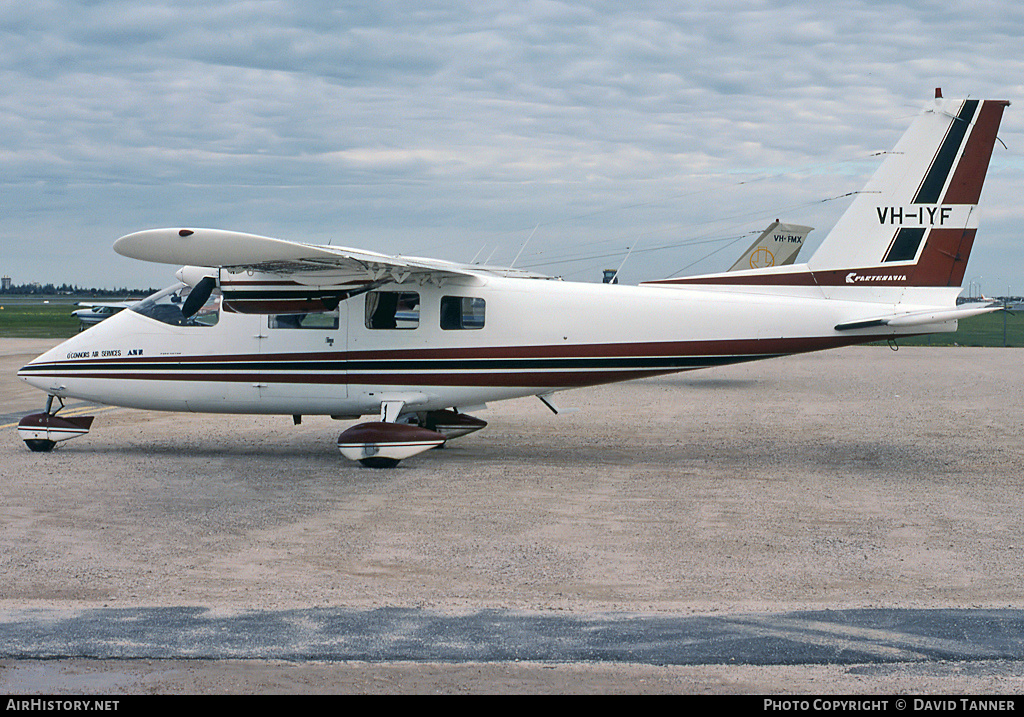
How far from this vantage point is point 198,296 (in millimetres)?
13305

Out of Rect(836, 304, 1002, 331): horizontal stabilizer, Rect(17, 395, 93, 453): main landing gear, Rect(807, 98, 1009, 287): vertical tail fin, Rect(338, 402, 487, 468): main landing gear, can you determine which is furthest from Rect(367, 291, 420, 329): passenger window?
Rect(836, 304, 1002, 331): horizontal stabilizer

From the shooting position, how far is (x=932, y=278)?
12.5 m

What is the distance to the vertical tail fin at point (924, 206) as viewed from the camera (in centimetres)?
1227

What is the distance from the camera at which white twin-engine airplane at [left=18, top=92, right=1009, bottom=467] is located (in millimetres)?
12391

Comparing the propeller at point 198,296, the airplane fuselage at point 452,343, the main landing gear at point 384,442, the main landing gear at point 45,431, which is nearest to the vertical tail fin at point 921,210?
the airplane fuselage at point 452,343

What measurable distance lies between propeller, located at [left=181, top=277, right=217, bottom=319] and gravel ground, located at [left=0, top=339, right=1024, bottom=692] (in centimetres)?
210

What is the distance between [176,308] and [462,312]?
419 centimetres

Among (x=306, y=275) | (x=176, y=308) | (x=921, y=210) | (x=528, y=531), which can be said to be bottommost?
(x=528, y=531)

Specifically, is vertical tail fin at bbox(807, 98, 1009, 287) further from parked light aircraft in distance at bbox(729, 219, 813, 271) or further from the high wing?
parked light aircraft in distance at bbox(729, 219, 813, 271)

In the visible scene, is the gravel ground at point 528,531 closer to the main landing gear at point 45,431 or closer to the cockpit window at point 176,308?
the main landing gear at point 45,431

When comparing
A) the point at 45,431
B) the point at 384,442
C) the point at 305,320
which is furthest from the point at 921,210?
the point at 45,431

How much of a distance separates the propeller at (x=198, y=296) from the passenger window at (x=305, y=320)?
36.4 inches

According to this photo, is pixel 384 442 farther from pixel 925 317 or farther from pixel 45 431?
pixel 925 317
